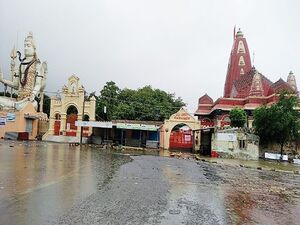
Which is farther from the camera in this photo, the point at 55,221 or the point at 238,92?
the point at 238,92

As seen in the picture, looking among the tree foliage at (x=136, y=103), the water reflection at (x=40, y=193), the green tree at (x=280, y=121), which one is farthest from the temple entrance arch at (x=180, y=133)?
the water reflection at (x=40, y=193)

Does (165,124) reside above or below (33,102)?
below

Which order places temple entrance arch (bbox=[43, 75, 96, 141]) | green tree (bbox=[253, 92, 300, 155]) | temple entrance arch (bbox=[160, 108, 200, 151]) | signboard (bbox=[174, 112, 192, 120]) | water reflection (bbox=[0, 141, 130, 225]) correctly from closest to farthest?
1. water reflection (bbox=[0, 141, 130, 225])
2. green tree (bbox=[253, 92, 300, 155])
3. temple entrance arch (bbox=[160, 108, 200, 151])
4. signboard (bbox=[174, 112, 192, 120])
5. temple entrance arch (bbox=[43, 75, 96, 141])

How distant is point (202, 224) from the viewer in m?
6.26

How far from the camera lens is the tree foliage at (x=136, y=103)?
2109 inches

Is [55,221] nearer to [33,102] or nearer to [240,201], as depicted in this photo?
[240,201]

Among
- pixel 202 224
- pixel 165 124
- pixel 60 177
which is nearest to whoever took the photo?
pixel 202 224

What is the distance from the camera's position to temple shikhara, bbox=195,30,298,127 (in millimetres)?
43406

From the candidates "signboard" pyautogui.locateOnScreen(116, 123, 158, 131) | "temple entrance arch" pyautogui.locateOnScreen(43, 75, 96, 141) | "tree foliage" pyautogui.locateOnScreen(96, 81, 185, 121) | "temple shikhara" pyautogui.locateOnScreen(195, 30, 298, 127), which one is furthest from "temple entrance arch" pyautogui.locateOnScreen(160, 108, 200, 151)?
"tree foliage" pyautogui.locateOnScreen(96, 81, 185, 121)

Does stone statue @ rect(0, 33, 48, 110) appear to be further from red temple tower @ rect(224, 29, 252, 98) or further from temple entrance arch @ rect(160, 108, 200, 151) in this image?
red temple tower @ rect(224, 29, 252, 98)

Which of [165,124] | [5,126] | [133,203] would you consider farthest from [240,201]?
[5,126]

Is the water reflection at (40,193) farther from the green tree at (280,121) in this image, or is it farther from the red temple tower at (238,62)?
the red temple tower at (238,62)

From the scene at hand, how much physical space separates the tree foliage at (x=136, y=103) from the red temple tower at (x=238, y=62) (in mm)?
9318

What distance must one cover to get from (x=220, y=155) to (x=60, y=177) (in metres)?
21.0
